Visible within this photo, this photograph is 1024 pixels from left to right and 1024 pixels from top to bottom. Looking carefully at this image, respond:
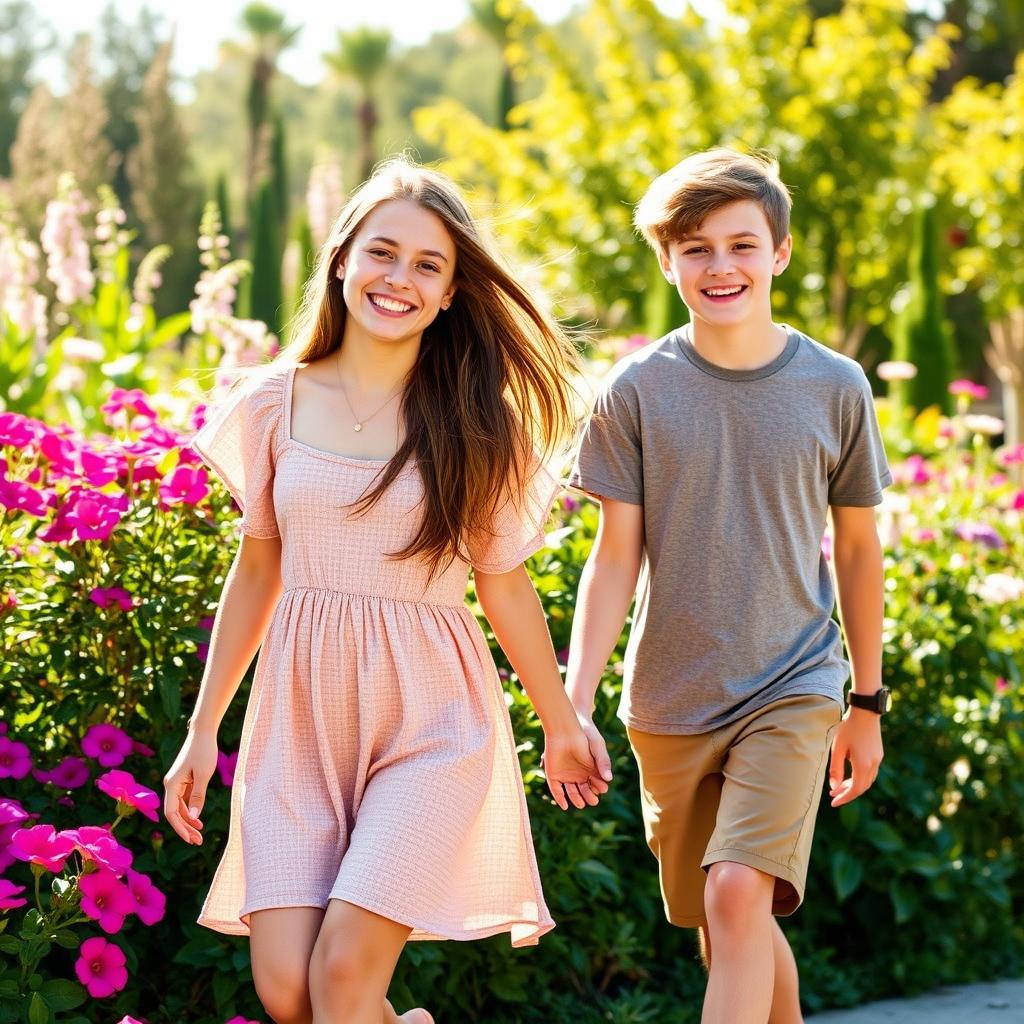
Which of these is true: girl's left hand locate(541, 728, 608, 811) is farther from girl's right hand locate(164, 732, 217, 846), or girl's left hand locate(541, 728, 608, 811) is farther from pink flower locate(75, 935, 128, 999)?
pink flower locate(75, 935, 128, 999)

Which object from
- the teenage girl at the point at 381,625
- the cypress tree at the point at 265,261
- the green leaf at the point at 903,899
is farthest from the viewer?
the cypress tree at the point at 265,261

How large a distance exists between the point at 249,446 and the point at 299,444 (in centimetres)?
13

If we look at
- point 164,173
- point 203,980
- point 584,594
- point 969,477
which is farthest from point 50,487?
point 164,173

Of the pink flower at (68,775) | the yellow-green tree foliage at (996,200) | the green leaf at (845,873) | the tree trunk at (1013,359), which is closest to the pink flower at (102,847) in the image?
the pink flower at (68,775)

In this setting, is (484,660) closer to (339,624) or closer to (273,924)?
(339,624)

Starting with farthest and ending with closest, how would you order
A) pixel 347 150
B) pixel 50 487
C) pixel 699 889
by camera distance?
1. pixel 347 150
2. pixel 50 487
3. pixel 699 889

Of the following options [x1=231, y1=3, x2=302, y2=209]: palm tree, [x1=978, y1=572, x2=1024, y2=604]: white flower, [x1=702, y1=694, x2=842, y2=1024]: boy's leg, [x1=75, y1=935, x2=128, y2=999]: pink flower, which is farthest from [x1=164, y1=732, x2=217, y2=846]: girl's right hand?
[x1=231, y1=3, x2=302, y2=209]: palm tree

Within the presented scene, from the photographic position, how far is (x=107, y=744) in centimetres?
321

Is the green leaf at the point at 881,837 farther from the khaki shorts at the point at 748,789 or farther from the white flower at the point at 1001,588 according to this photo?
the khaki shorts at the point at 748,789

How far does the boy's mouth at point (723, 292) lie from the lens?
2973mm

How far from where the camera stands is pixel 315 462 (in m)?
2.71

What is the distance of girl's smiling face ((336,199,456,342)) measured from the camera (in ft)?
9.13

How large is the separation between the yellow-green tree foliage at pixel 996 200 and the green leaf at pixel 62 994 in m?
12.2

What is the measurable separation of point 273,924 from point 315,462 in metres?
0.80
